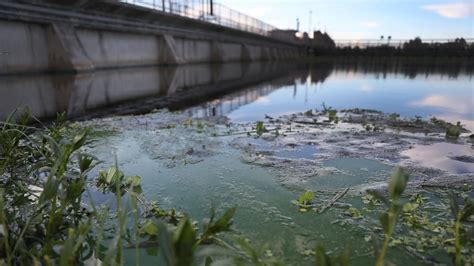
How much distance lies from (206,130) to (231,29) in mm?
33733

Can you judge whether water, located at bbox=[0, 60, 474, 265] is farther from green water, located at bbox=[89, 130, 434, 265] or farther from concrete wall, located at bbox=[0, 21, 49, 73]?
concrete wall, located at bbox=[0, 21, 49, 73]

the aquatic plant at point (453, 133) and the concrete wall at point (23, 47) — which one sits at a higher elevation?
the concrete wall at point (23, 47)

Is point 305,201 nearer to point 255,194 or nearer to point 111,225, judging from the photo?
point 255,194

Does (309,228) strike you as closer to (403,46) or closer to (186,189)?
(186,189)

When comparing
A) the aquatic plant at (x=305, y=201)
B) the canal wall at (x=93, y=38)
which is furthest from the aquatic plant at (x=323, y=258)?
the canal wall at (x=93, y=38)

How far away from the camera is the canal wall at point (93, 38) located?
13.6m

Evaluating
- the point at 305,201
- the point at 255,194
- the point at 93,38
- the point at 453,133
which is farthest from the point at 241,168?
the point at 93,38

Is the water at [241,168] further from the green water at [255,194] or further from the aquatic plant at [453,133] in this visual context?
the aquatic plant at [453,133]

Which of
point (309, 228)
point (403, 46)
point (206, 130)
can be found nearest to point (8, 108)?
point (206, 130)

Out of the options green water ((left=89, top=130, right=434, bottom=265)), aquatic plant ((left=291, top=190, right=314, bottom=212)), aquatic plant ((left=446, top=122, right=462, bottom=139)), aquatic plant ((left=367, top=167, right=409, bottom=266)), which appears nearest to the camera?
aquatic plant ((left=367, top=167, right=409, bottom=266))

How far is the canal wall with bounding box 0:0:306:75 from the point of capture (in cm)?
1362

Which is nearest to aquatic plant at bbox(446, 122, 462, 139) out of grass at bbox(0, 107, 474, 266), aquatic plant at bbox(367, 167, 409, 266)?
grass at bbox(0, 107, 474, 266)

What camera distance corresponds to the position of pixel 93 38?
18609 millimetres

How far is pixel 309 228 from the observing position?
89.4 inches
